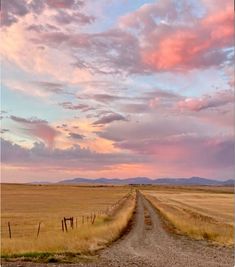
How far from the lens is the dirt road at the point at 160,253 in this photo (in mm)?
23438

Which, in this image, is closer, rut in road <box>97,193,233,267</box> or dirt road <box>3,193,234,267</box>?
dirt road <box>3,193,234,267</box>

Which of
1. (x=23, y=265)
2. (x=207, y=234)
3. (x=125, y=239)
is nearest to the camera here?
(x=23, y=265)

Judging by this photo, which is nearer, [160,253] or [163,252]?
[160,253]

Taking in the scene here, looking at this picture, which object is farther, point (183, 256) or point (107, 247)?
point (107, 247)

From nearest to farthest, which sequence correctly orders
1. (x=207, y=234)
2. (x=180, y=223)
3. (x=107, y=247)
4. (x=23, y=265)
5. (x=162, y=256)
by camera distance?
(x=23, y=265)
(x=162, y=256)
(x=107, y=247)
(x=207, y=234)
(x=180, y=223)

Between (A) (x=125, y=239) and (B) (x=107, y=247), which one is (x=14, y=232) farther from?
(B) (x=107, y=247)

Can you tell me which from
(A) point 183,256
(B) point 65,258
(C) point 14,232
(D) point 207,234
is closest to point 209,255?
(A) point 183,256

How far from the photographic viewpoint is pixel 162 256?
2619cm

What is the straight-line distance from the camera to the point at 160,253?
27375 mm

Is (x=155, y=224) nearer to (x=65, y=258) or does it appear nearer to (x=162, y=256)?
(x=162, y=256)

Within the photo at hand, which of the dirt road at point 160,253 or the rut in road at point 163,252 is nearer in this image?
the dirt road at point 160,253

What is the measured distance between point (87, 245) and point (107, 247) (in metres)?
1.70

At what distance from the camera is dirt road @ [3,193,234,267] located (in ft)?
76.9

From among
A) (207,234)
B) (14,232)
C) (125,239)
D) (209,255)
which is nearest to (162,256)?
(209,255)
